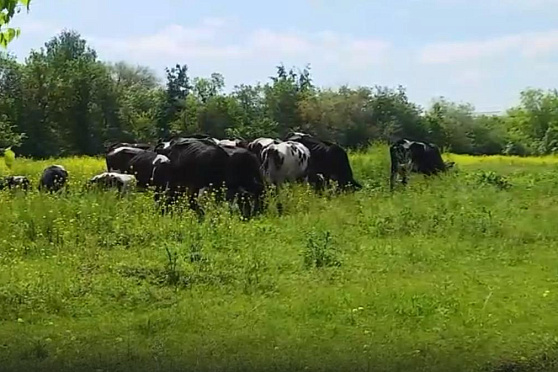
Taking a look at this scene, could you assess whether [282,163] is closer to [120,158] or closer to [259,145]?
[259,145]

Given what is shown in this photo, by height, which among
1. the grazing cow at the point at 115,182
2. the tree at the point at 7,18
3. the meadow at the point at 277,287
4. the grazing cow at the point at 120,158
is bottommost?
the meadow at the point at 277,287

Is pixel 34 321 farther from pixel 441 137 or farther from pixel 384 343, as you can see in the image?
pixel 441 137

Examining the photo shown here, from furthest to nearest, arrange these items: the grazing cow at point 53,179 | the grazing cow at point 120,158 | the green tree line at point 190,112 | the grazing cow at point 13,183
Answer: the green tree line at point 190,112
the grazing cow at point 120,158
the grazing cow at point 53,179
the grazing cow at point 13,183

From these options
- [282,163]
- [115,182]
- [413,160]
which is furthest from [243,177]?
[413,160]

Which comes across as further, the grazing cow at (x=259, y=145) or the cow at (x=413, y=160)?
the cow at (x=413, y=160)

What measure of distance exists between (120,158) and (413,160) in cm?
771

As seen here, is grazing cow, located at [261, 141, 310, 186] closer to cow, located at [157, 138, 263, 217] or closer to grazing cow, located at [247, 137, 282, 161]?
grazing cow, located at [247, 137, 282, 161]

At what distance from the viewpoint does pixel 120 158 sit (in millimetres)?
20594

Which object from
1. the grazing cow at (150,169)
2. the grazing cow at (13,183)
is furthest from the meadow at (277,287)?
the grazing cow at (13,183)

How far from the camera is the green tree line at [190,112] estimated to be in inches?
1480

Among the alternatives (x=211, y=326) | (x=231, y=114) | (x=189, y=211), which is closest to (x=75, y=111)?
(x=231, y=114)

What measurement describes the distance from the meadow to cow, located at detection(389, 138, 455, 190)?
570cm

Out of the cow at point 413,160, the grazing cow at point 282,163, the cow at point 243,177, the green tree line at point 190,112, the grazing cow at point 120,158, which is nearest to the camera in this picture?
the cow at point 243,177

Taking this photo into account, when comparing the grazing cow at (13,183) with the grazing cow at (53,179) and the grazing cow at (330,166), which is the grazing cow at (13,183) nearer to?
the grazing cow at (53,179)
